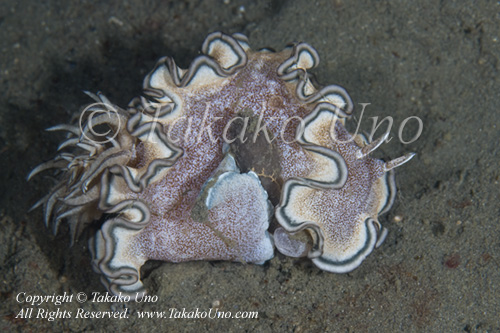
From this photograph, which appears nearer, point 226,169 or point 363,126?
point 226,169

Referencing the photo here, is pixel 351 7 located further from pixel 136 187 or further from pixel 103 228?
pixel 103 228

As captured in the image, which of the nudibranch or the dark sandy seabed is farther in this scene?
the dark sandy seabed

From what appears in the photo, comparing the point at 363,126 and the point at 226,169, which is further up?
the point at 363,126

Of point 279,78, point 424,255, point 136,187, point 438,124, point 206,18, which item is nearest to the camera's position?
point 136,187

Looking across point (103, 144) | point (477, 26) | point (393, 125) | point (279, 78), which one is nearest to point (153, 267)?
point (103, 144)
